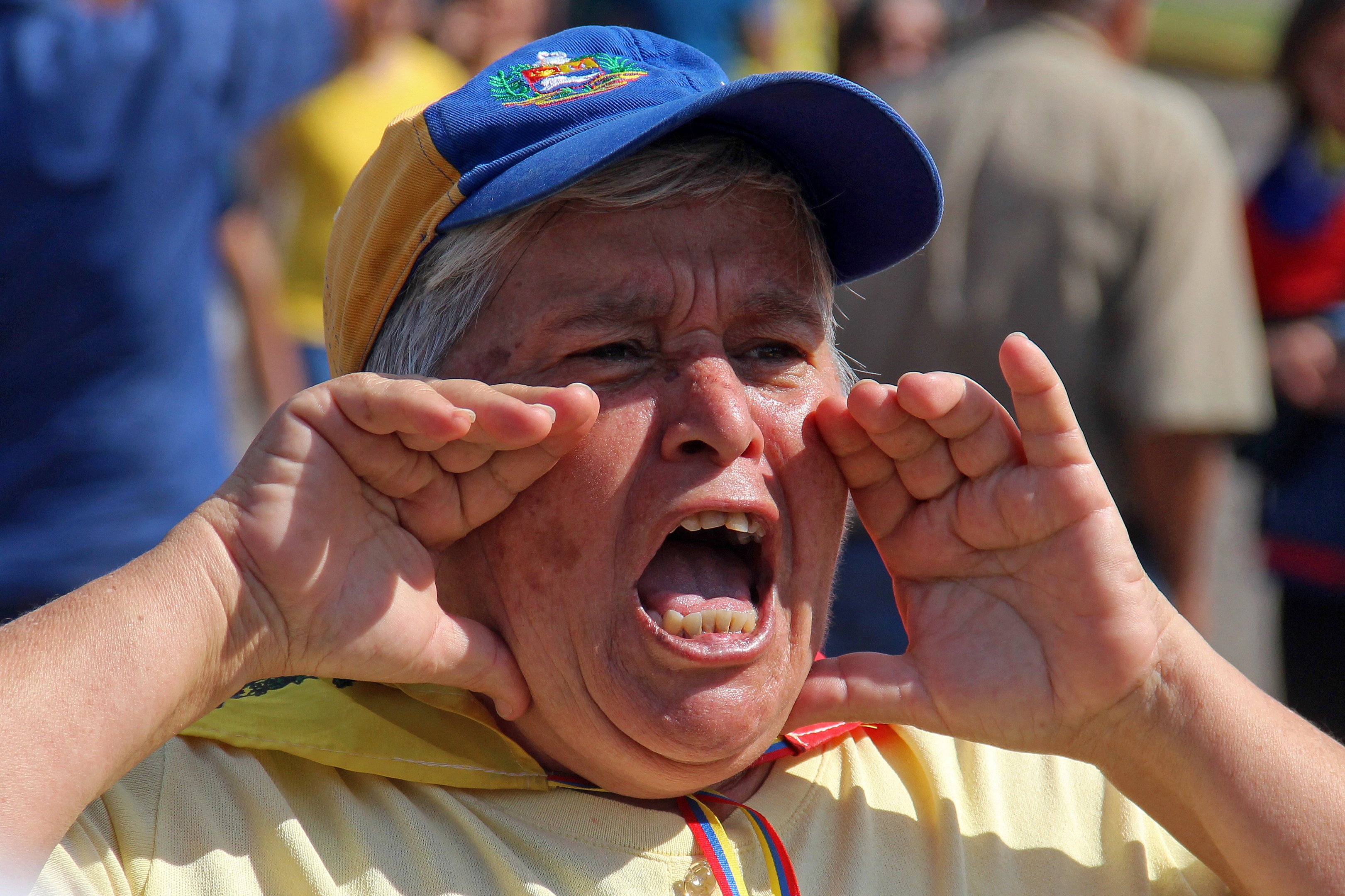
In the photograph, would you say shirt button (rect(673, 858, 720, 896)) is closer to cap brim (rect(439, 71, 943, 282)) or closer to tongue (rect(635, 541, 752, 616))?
tongue (rect(635, 541, 752, 616))

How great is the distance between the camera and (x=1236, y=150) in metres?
12.2

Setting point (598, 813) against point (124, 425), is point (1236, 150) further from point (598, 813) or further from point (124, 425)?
point (598, 813)

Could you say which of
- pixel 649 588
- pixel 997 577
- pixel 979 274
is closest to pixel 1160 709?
pixel 997 577

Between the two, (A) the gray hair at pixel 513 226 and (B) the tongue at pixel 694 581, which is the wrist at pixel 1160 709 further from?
(A) the gray hair at pixel 513 226

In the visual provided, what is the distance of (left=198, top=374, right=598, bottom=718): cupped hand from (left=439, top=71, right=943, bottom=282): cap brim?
327 millimetres

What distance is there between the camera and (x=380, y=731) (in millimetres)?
2076

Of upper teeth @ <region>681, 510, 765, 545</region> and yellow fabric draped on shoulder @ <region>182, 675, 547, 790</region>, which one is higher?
upper teeth @ <region>681, 510, 765, 545</region>

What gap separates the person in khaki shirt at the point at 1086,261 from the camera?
390 cm

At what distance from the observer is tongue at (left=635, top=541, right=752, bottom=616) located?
210 centimetres

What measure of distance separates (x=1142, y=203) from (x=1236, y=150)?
925 cm

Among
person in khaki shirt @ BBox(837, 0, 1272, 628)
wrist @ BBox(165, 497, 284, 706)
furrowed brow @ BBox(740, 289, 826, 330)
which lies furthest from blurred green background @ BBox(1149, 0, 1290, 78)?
wrist @ BBox(165, 497, 284, 706)

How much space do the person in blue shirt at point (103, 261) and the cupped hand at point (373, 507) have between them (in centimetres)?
185

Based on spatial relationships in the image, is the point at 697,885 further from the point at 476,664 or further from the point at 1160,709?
the point at 1160,709

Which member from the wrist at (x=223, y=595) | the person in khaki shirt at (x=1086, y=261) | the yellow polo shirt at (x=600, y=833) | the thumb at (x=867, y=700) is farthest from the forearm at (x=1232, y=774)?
the person in khaki shirt at (x=1086, y=261)
